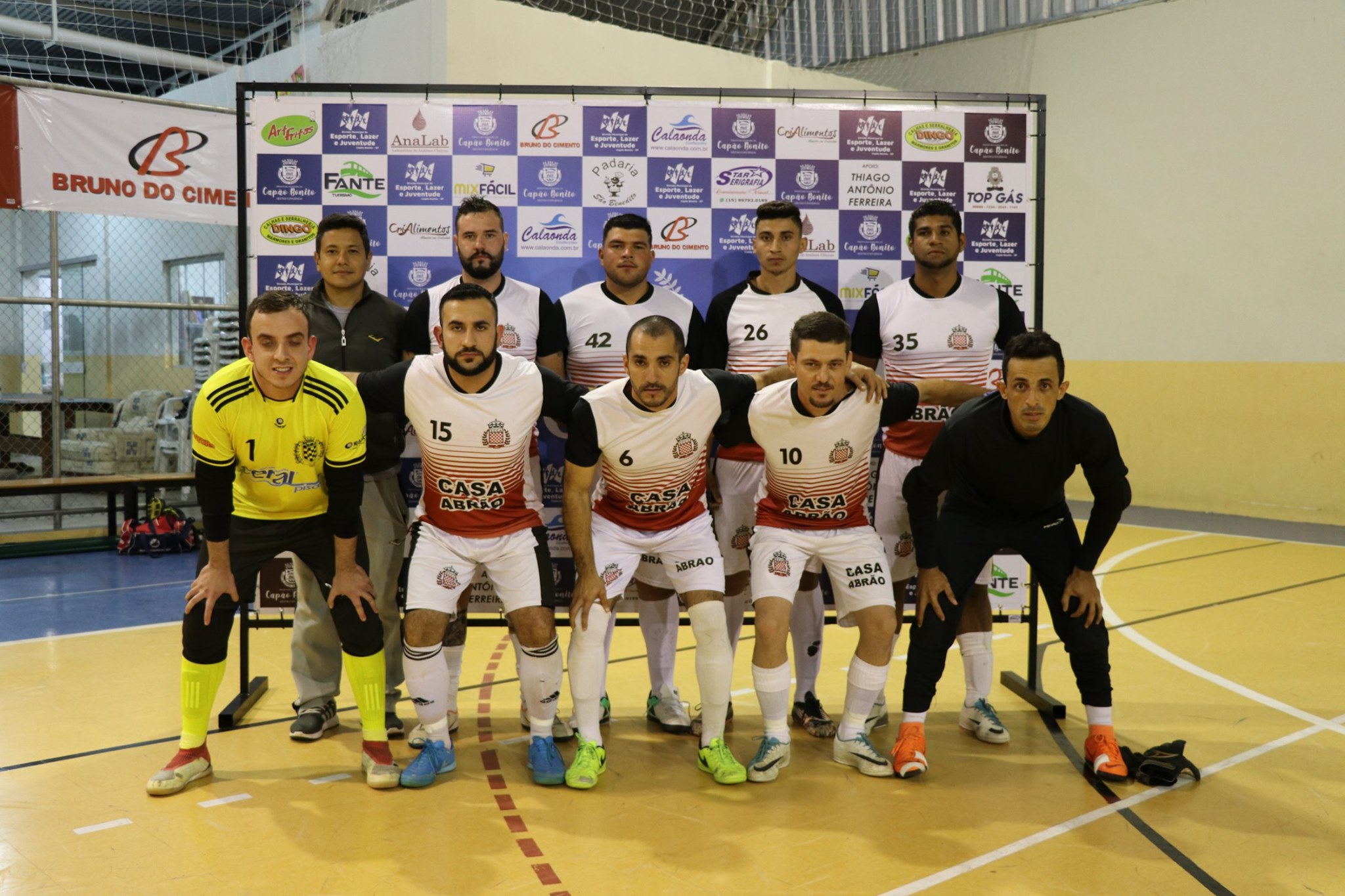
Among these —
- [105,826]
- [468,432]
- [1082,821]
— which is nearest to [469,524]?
[468,432]

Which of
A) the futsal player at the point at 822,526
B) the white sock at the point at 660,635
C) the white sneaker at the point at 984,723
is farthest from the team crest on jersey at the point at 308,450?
the white sneaker at the point at 984,723

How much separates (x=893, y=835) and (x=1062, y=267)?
34.8 ft

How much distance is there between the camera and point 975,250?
5.16 metres

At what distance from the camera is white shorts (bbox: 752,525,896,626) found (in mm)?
4180

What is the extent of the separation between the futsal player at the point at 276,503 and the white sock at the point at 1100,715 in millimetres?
2742

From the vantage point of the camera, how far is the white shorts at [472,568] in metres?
3.98

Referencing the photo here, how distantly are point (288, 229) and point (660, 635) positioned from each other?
8.58 feet

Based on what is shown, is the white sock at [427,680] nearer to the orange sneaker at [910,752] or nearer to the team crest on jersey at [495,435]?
the team crest on jersey at [495,435]

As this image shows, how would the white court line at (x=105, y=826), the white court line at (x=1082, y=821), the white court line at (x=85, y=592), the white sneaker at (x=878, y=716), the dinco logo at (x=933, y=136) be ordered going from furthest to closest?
the white court line at (x=85, y=592), the dinco logo at (x=933, y=136), the white sneaker at (x=878, y=716), the white court line at (x=105, y=826), the white court line at (x=1082, y=821)

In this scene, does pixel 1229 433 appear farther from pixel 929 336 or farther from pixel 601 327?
pixel 601 327

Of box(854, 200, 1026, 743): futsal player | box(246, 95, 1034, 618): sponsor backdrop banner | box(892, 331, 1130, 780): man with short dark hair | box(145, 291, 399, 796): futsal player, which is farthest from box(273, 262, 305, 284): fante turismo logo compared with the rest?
box(892, 331, 1130, 780): man with short dark hair

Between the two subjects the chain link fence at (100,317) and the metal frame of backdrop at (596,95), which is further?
the chain link fence at (100,317)

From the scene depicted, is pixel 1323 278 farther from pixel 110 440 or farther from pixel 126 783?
pixel 110 440

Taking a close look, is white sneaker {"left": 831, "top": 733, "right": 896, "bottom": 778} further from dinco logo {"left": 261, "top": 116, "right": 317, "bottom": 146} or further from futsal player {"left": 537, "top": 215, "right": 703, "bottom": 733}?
dinco logo {"left": 261, "top": 116, "right": 317, "bottom": 146}
